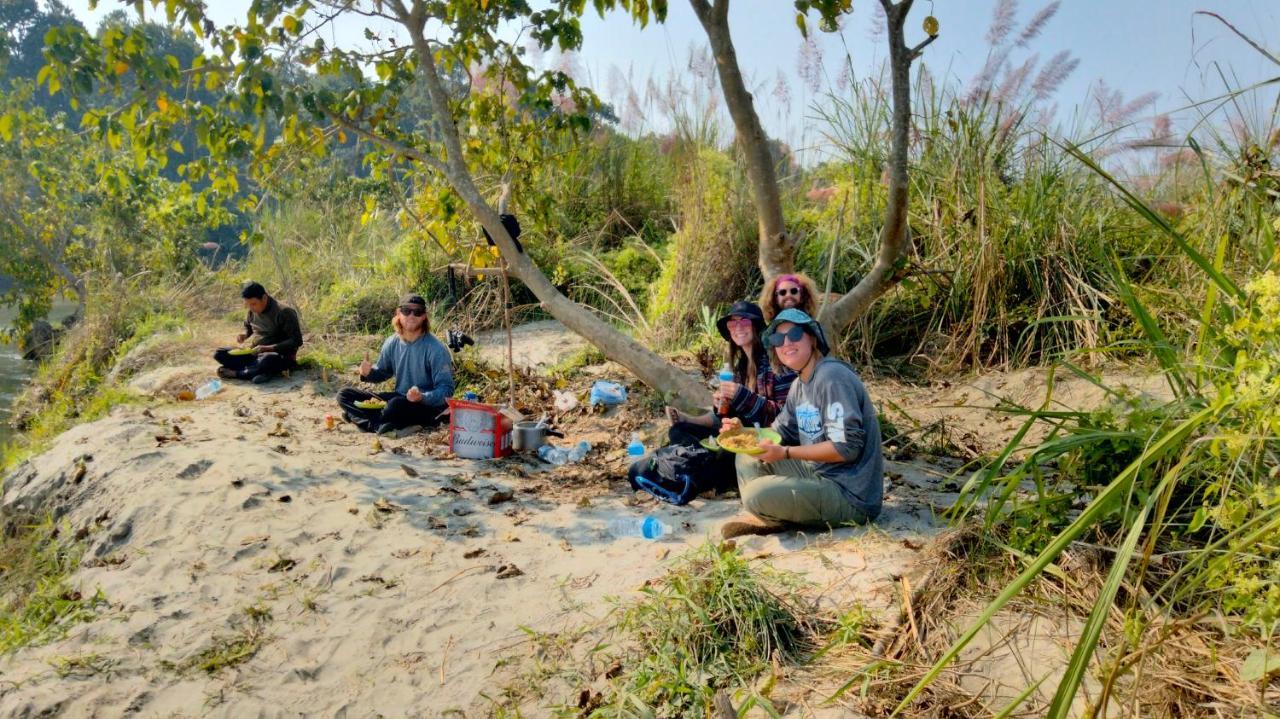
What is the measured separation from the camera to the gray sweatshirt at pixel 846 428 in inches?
153

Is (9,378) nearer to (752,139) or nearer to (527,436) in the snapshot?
(527,436)

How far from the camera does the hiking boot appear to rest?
4062mm

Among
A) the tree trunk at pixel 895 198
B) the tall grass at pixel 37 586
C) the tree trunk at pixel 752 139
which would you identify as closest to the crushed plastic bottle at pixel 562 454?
the tree trunk at pixel 752 139

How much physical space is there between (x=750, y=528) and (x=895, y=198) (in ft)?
7.99

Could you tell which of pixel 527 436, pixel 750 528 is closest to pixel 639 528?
pixel 750 528

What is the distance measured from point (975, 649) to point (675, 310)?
5880mm

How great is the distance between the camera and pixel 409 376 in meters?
6.99

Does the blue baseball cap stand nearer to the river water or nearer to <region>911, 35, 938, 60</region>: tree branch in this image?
<region>911, 35, 938, 60</region>: tree branch

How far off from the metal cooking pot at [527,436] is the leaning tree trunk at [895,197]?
2134 millimetres

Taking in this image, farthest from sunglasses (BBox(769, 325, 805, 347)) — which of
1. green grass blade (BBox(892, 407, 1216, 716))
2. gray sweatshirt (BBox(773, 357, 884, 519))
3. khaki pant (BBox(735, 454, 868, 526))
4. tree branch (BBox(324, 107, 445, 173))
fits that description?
tree branch (BBox(324, 107, 445, 173))

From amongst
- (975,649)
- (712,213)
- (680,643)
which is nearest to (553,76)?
(712,213)

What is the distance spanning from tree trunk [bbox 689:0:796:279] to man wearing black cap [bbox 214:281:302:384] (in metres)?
5.31

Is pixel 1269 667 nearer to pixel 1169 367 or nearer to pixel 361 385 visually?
pixel 1169 367

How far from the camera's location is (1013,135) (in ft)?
23.8
